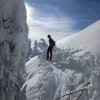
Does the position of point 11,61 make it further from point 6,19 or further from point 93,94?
point 93,94

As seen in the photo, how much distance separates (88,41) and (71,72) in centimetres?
337

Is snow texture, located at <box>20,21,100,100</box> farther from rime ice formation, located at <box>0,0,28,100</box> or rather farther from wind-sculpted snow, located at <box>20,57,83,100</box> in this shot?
rime ice formation, located at <box>0,0,28,100</box>

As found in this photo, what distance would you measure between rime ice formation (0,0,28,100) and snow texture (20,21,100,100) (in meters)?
2.37

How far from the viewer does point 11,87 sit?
804 inches

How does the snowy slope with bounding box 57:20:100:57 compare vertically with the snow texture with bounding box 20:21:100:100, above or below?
above

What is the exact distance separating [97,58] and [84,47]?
259 cm

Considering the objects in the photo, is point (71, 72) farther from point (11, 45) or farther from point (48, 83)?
point (11, 45)

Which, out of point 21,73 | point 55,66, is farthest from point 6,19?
point 55,66

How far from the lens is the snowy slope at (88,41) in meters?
20.5

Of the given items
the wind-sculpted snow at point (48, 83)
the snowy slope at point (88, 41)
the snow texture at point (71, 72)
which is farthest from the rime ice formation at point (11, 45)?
the snowy slope at point (88, 41)

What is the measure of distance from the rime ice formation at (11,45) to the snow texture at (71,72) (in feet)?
7.78

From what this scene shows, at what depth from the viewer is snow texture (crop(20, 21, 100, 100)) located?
60.2 feet

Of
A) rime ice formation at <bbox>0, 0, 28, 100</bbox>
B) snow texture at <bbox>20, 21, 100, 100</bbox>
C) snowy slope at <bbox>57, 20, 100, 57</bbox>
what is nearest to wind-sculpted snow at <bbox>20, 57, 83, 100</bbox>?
snow texture at <bbox>20, 21, 100, 100</bbox>

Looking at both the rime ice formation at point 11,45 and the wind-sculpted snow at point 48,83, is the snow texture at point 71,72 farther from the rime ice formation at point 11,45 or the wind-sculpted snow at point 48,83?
the rime ice formation at point 11,45
